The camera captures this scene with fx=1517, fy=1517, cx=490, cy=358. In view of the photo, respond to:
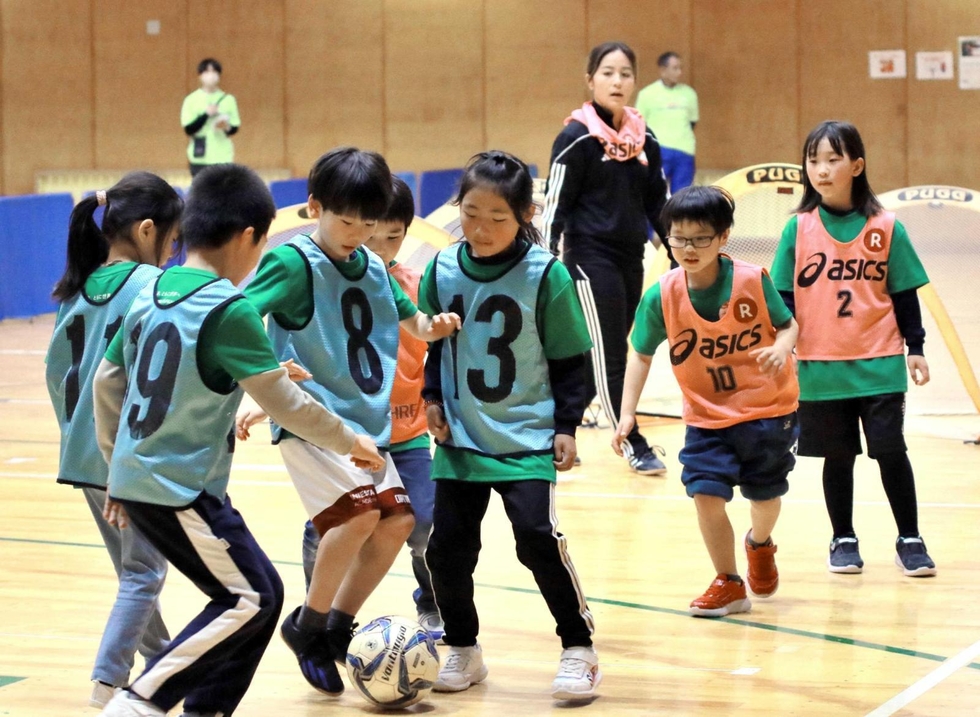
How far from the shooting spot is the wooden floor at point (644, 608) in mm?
3951

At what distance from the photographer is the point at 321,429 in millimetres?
3389

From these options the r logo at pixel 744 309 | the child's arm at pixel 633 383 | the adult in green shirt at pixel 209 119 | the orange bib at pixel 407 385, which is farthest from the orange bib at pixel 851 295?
the adult in green shirt at pixel 209 119

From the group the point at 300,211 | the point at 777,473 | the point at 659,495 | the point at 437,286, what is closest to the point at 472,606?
the point at 437,286

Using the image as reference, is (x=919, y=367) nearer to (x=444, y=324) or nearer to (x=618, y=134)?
(x=444, y=324)

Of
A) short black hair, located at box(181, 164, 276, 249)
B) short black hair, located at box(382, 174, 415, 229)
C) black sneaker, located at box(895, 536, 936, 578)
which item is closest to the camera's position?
short black hair, located at box(181, 164, 276, 249)

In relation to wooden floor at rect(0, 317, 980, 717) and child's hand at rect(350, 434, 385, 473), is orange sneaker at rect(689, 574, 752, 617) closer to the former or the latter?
wooden floor at rect(0, 317, 980, 717)

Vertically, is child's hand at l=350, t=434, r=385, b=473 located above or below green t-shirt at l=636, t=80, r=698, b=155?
below

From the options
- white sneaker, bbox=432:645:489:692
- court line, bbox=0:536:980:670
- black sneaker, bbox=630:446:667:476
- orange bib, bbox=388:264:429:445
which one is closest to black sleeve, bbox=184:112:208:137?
black sneaker, bbox=630:446:667:476

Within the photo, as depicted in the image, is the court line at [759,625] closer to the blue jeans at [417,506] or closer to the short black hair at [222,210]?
the blue jeans at [417,506]

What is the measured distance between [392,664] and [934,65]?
1540 centimetres

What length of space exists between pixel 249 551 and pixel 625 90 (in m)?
4.11

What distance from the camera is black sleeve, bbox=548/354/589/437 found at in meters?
3.99

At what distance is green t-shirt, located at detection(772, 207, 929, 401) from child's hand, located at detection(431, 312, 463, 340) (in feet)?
5.89

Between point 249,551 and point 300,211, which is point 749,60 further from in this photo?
point 249,551
